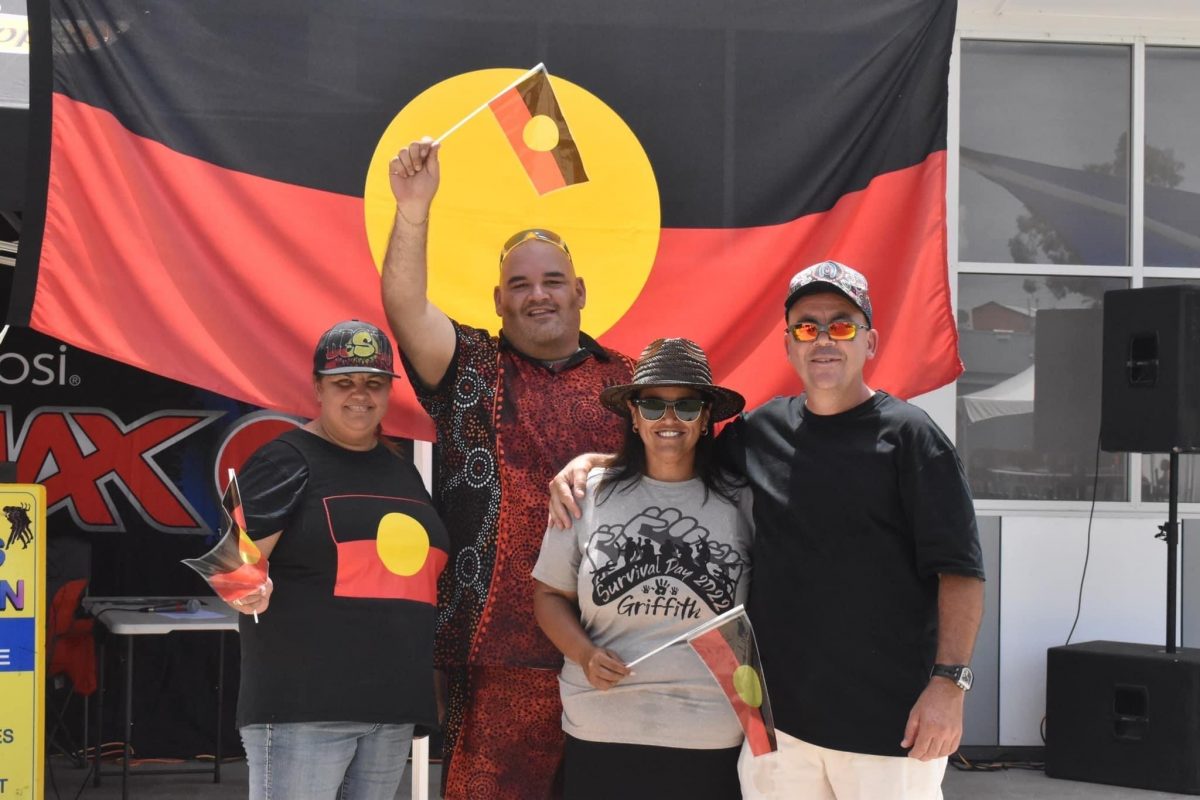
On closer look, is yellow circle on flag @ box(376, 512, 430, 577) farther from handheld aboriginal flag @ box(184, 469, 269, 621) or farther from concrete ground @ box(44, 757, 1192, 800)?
concrete ground @ box(44, 757, 1192, 800)

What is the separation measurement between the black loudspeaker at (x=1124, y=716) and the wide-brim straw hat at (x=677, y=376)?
3512 millimetres

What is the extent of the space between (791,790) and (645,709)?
1.06ft

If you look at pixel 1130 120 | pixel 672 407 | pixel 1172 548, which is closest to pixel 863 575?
pixel 672 407

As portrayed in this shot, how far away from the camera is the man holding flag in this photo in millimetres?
2939

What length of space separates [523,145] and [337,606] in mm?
1275

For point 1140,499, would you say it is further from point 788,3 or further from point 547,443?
point 547,443

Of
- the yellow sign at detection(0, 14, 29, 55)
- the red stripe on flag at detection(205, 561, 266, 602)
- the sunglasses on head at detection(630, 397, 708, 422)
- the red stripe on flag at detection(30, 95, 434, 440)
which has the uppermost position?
the yellow sign at detection(0, 14, 29, 55)

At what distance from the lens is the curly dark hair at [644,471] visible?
2.67m

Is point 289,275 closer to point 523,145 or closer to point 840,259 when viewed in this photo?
point 523,145

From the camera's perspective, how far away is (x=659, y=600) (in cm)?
256

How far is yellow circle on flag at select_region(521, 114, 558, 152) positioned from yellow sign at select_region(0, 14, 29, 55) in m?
2.10

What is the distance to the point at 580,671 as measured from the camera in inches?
105

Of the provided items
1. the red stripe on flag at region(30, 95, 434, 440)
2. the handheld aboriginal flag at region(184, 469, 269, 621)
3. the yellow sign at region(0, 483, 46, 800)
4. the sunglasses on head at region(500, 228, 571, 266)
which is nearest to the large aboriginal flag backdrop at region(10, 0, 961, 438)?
the red stripe on flag at region(30, 95, 434, 440)

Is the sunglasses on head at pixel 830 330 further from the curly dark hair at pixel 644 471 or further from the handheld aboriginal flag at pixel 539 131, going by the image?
the handheld aboriginal flag at pixel 539 131
